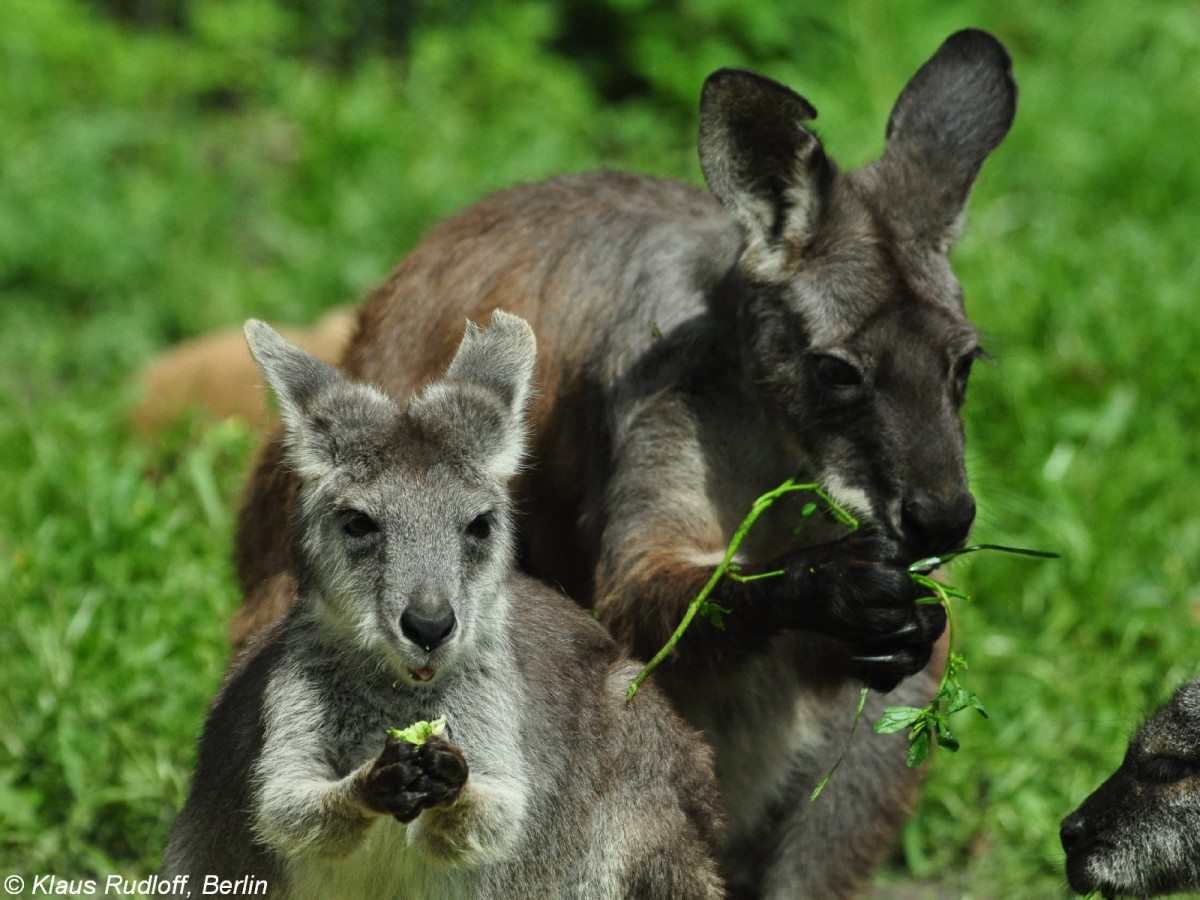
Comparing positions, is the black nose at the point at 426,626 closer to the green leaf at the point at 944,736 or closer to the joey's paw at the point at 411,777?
the joey's paw at the point at 411,777

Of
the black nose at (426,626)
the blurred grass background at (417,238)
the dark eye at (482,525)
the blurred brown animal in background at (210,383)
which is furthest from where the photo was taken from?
the blurred brown animal in background at (210,383)

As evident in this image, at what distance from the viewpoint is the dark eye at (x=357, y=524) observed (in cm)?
410

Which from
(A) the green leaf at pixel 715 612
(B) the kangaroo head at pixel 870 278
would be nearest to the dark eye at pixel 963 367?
(B) the kangaroo head at pixel 870 278

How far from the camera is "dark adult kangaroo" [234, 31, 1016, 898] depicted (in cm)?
472

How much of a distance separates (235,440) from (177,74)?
15.2 ft

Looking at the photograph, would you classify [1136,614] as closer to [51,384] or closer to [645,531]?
[645,531]

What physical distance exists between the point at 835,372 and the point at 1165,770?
5.31 feet

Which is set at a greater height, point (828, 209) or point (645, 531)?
point (828, 209)

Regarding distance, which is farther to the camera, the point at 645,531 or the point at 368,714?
the point at 645,531

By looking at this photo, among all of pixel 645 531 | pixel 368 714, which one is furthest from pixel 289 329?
pixel 368 714

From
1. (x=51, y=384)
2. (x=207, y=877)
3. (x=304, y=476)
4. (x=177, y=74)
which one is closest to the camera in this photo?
(x=304, y=476)

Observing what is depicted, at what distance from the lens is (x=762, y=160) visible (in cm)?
505

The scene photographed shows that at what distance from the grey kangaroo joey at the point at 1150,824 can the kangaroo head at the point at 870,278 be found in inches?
40.3

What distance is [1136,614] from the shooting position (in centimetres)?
714
